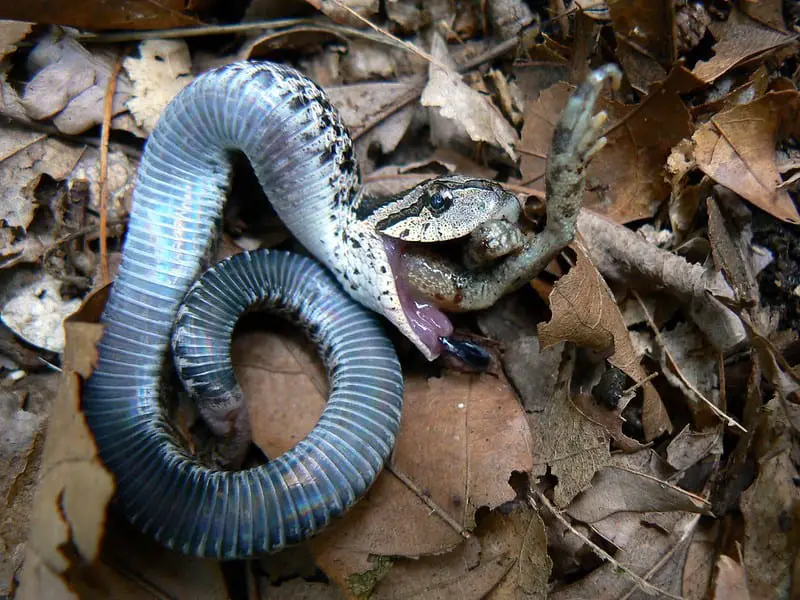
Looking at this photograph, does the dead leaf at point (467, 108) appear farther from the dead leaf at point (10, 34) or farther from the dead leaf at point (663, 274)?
the dead leaf at point (10, 34)

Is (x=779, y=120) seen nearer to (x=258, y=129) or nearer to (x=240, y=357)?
(x=258, y=129)

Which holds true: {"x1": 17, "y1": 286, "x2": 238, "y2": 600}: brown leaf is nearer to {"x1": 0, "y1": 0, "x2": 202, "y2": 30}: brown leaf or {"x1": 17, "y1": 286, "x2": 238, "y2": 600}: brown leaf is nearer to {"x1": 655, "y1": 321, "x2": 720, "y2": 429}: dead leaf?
{"x1": 0, "y1": 0, "x2": 202, "y2": 30}: brown leaf

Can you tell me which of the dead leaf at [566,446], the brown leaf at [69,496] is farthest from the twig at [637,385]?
the brown leaf at [69,496]

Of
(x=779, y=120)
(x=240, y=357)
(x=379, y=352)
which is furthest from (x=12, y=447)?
(x=779, y=120)

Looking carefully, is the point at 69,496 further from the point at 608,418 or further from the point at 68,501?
the point at 608,418

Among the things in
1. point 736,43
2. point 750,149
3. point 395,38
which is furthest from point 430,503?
point 736,43

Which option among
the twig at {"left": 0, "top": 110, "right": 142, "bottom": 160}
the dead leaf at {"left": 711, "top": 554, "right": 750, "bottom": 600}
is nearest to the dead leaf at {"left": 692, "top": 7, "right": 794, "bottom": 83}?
the dead leaf at {"left": 711, "top": 554, "right": 750, "bottom": 600}
